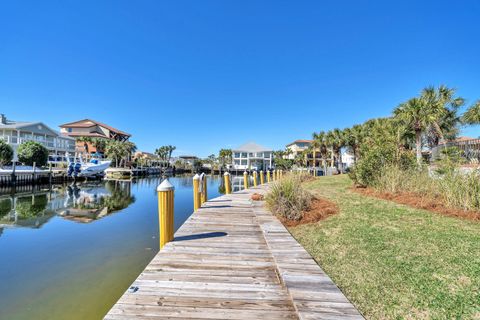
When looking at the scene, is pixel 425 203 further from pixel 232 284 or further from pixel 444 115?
pixel 444 115

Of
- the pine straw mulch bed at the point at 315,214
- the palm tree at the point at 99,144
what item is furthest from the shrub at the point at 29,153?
the pine straw mulch bed at the point at 315,214

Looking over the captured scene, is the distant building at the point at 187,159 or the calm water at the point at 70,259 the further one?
the distant building at the point at 187,159

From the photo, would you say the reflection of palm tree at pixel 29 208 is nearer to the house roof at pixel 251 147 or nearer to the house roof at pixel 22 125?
the house roof at pixel 22 125

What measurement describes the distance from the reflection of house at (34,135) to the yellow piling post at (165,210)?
3912 cm

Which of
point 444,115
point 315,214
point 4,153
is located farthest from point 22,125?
point 444,115

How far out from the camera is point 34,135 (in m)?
40.8

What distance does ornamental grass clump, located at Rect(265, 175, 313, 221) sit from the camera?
7.09 metres

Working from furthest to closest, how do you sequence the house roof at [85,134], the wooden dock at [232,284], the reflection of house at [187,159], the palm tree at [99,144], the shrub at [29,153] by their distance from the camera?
1. the reflection of house at [187,159]
2. the house roof at [85,134]
3. the palm tree at [99,144]
4. the shrub at [29,153]
5. the wooden dock at [232,284]

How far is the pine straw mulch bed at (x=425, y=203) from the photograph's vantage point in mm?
5973

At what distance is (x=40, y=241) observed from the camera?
806cm

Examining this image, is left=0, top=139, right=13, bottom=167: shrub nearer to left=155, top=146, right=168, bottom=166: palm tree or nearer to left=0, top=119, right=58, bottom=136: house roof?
left=0, top=119, right=58, bottom=136: house roof

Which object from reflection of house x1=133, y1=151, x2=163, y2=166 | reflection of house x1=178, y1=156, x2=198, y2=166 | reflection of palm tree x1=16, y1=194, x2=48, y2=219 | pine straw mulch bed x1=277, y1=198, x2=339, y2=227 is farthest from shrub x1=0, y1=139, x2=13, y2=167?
reflection of house x1=178, y1=156, x2=198, y2=166

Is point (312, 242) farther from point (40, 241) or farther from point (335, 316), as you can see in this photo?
point (40, 241)

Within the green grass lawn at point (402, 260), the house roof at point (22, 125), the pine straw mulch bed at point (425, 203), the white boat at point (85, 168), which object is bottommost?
the green grass lawn at point (402, 260)
